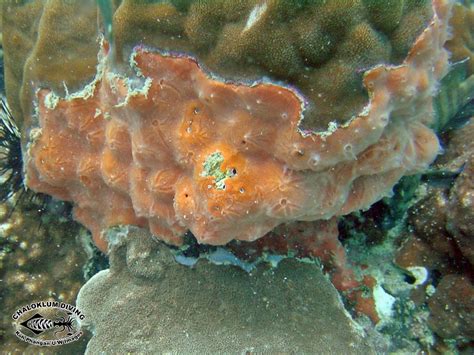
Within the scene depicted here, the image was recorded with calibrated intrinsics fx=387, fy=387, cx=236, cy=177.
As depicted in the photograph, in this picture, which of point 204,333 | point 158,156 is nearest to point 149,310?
point 204,333

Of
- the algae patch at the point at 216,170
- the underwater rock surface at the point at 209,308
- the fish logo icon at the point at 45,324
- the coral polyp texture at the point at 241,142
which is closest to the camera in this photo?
the coral polyp texture at the point at 241,142

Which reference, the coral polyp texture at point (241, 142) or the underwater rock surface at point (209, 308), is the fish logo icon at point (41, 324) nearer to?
the underwater rock surface at point (209, 308)

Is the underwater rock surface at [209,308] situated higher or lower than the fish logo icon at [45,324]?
higher

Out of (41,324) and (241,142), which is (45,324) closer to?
(41,324)

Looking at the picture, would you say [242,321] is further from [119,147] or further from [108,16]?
[108,16]

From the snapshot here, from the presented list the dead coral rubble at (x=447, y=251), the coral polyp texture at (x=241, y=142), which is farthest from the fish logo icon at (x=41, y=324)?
the dead coral rubble at (x=447, y=251)

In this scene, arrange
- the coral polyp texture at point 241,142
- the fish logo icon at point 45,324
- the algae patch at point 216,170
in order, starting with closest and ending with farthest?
1. the coral polyp texture at point 241,142
2. the algae patch at point 216,170
3. the fish logo icon at point 45,324

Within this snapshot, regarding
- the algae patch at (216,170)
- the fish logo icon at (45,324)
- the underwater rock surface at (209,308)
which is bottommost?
the fish logo icon at (45,324)
